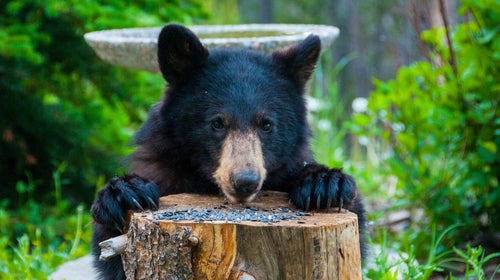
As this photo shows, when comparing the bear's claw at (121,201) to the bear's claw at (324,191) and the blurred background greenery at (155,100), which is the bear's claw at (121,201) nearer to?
the bear's claw at (324,191)

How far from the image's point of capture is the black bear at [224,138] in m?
3.30

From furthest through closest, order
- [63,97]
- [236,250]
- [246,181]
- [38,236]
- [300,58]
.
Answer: [63,97] → [38,236] → [300,58] → [246,181] → [236,250]

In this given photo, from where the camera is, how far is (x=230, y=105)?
11.5 feet

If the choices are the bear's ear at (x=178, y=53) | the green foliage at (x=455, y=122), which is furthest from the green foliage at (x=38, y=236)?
A: the green foliage at (x=455, y=122)

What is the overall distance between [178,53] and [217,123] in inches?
17.6

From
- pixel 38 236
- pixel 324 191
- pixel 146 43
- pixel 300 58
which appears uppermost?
pixel 146 43

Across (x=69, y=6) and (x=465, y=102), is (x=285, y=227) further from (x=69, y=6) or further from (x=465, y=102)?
(x=69, y=6)

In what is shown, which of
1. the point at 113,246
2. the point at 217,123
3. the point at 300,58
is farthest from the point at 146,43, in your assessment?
the point at 113,246

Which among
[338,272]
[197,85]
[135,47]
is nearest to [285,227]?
[338,272]

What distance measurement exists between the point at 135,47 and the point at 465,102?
2.41 metres

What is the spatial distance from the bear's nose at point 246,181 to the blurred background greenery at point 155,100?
118cm

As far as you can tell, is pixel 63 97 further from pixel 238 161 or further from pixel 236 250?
pixel 236 250

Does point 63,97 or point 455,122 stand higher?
point 63,97

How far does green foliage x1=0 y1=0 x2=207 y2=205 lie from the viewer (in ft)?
20.9
